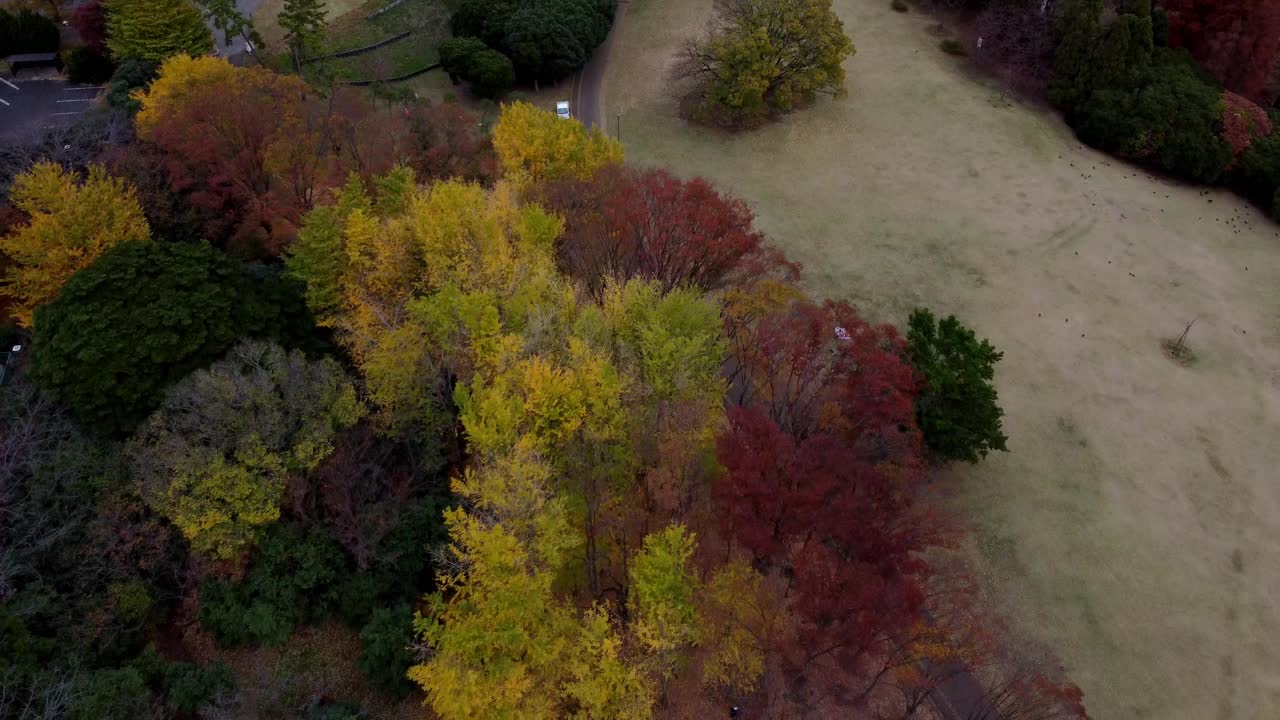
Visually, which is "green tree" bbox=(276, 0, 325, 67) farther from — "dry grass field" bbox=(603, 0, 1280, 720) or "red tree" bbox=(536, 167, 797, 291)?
"red tree" bbox=(536, 167, 797, 291)

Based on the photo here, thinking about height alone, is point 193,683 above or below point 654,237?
below

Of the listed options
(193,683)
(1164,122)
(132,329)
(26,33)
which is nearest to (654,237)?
(132,329)

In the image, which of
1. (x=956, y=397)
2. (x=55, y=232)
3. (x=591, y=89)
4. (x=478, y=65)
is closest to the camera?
(x=956, y=397)

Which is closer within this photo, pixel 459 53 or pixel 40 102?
pixel 40 102

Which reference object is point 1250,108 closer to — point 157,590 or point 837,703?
point 837,703

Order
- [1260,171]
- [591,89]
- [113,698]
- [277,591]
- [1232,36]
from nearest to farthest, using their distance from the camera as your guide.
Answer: [113,698], [277,591], [1260,171], [1232,36], [591,89]

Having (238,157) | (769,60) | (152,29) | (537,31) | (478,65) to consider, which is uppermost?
(152,29)

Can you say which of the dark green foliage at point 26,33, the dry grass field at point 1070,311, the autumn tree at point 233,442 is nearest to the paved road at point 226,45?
the dark green foliage at point 26,33

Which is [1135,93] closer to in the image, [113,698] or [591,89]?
[591,89]
